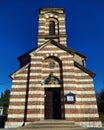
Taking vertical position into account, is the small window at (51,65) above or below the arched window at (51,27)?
below

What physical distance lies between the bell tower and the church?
2725 mm

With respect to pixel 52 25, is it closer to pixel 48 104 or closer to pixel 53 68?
pixel 53 68

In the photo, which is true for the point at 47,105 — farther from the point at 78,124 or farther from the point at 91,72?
the point at 91,72

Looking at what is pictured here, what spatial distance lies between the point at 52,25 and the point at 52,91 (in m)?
9.84

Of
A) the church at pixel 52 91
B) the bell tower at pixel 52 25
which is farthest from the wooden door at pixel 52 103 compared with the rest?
the bell tower at pixel 52 25

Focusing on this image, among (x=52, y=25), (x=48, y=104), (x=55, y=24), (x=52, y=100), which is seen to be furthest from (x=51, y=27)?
(x=48, y=104)

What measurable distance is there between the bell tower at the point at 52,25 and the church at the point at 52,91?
273 cm

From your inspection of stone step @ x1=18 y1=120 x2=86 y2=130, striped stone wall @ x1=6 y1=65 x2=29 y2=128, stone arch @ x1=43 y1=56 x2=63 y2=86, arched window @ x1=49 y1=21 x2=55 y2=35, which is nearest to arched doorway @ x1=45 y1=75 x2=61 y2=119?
stone arch @ x1=43 y1=56 x2=63 y2=86

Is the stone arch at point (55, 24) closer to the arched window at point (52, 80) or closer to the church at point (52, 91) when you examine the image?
the church at point (52, 91)

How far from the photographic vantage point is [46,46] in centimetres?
1859

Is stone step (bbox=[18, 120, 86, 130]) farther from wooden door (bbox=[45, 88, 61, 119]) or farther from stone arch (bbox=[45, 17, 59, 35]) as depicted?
stone arch (bbox=[45, 17, 59, 35])

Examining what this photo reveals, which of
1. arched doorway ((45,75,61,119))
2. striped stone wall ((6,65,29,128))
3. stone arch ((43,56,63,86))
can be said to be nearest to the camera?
striped stone wall ((6,65,29,128))

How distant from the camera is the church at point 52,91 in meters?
15.4

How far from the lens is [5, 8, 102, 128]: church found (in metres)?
15.4
